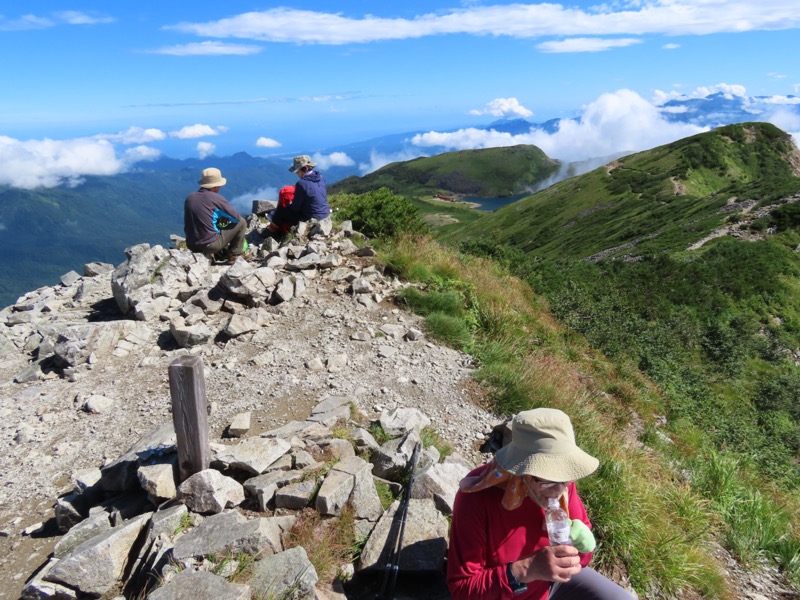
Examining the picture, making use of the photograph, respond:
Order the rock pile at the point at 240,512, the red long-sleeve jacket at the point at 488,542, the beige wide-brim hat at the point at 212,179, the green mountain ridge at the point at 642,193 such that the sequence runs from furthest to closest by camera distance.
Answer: the green mountain ridge at the point at 642,193 → the beige wide-brim hat at the point at 212,179 → the rock pile at the point at 240,512 → the red long-sleeve jacket at the point at 488,542

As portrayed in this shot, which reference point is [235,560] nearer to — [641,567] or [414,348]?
[641,567]

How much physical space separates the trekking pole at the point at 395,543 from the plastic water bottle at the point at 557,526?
1722mm

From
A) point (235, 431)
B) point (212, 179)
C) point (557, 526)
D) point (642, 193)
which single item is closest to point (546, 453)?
point (557, 526)

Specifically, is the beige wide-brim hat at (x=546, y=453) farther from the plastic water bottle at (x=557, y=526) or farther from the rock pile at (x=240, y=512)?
the rock pile at (x=240, y=512)

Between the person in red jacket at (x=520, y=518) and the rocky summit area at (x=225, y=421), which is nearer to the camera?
the person in red jacket at (x=520, y=518)

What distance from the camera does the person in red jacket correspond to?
11.7ft

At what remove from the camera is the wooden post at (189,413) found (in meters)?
5.46

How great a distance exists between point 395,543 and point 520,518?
68.2 inches

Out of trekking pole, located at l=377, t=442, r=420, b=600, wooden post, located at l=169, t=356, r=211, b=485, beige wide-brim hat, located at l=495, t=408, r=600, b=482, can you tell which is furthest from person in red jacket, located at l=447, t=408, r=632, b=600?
wooden post, located at l=169, t=356, r=211, b=485

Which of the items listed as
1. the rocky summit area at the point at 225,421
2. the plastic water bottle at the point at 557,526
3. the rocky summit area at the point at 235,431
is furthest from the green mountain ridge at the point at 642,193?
the plastic water bottle at the point at 557,526

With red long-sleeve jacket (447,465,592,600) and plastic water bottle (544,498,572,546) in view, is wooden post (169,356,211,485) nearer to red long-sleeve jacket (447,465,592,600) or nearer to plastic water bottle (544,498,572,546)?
red long-sleeve jacket (447,465,592,600)

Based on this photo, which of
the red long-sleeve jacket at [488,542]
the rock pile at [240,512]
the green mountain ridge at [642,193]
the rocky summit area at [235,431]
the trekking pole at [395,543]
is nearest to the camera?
the red long-sleeve jacket at [488,542]

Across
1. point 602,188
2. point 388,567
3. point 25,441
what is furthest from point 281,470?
point 602,188

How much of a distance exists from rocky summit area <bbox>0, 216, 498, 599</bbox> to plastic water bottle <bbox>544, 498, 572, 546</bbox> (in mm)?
1793
